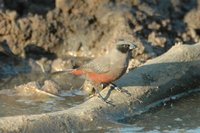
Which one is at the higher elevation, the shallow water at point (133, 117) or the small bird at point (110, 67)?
the small bird at point (110, 67)

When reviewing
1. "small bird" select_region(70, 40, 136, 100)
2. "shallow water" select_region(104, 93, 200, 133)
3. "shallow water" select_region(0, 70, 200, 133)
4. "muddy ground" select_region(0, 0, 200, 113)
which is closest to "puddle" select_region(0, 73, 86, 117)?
"shallow water" select_region(0, 70, 200, 133)

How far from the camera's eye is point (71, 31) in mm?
10109

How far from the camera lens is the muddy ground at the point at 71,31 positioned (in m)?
9.73

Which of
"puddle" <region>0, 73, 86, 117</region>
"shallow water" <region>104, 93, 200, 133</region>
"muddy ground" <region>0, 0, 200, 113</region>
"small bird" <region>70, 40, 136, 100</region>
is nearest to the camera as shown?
"shallow water" <region>104, 93, 200, 133</region>

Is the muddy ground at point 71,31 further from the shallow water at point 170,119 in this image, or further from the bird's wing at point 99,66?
the bird's wing at point 99,66

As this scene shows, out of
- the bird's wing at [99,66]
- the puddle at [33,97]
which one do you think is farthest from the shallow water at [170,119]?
the puddle at [33,97]

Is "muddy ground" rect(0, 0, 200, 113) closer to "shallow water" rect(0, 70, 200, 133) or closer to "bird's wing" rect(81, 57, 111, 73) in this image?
"shallow water" rect(0, 70, 200, 133)

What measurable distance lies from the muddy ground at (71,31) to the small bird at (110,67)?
1.73 m

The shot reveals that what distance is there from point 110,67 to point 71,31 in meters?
2.51

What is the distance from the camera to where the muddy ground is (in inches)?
383

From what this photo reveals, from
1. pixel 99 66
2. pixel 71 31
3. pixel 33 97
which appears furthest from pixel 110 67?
pixel 71 31

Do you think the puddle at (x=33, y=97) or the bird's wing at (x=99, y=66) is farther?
the puddle at (x=33, y=97)

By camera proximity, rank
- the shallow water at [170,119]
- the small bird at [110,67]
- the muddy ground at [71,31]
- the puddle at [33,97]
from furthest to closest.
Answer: the muddy ground at [71,31] → the puddle at [33,97] → the small bird at [110,67] → the shallow water at [170,119]

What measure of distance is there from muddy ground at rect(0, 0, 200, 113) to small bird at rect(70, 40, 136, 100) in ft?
5.69
